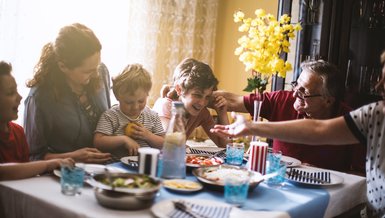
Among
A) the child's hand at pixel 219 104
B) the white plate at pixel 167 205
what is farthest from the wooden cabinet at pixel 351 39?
the white plate at pixel 167 205

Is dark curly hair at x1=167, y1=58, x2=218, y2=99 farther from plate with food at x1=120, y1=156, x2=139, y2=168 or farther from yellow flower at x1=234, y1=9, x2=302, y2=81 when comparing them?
plate with food at x1=120, y1=156, x2=139, y2=168

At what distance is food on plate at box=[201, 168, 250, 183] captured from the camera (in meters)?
1.60

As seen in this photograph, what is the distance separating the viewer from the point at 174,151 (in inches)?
63.5

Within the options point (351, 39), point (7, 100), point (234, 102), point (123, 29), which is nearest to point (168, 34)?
point (123, 29)

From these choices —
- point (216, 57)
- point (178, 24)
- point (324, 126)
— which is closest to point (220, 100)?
point (324, 126)

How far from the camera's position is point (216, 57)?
445cm

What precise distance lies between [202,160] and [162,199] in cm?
49

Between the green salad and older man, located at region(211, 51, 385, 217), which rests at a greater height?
older man, located at region(211, 51, 385, 217)

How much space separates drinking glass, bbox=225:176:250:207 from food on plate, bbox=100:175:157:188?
0.24 m

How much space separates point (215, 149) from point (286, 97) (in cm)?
62

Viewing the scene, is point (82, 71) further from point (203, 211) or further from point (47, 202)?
point (203, 211)

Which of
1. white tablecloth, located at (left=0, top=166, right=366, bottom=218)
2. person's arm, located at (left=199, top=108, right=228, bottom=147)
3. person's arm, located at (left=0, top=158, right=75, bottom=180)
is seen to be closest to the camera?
white tablecloth, located at (left=0, top=166, right=366, bottom=218)

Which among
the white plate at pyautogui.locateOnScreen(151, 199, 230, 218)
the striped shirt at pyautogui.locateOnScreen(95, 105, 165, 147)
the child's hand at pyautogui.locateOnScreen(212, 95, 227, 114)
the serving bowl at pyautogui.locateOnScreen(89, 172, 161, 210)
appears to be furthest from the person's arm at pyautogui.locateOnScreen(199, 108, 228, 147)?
the serving bowl at pyautogui.locateOnScreen(89, 172, 161, 210)

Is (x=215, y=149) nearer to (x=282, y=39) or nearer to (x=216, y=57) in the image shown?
(x=282, y=39)
